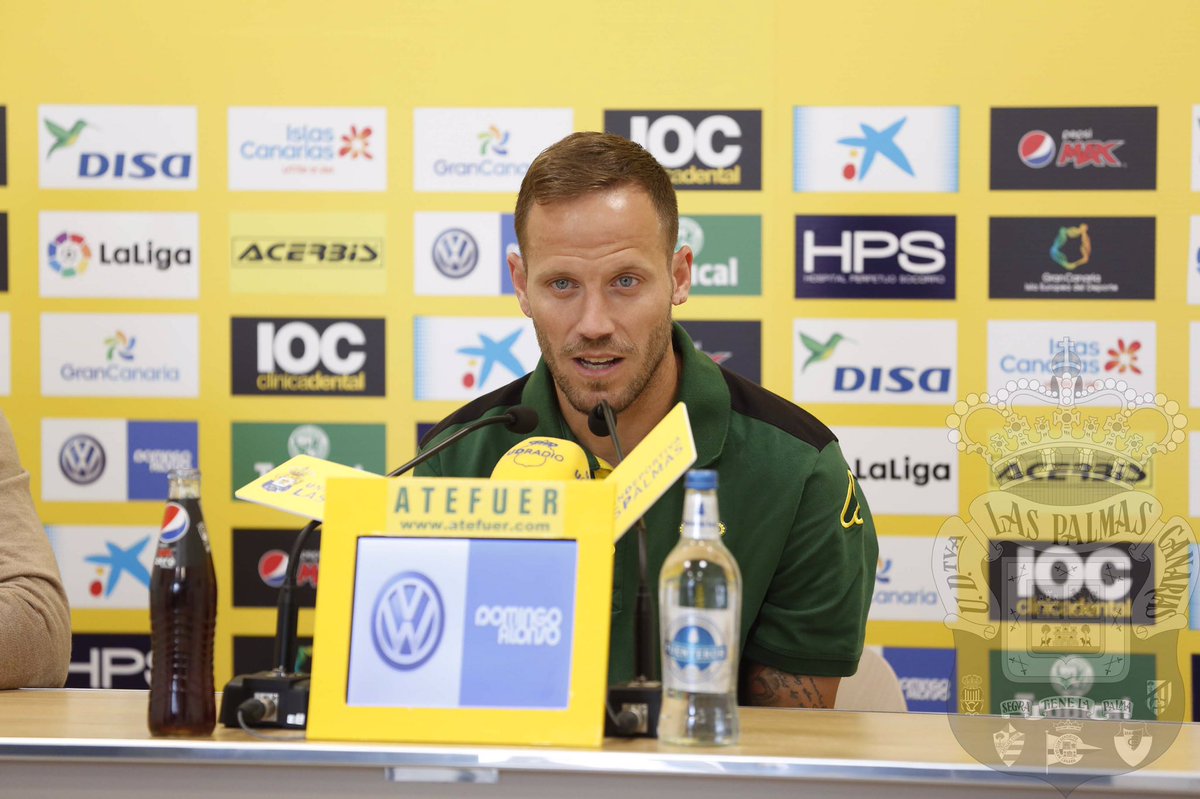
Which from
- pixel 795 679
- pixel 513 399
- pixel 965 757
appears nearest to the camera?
pixel 965 757

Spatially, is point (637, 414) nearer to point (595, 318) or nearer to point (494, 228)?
point (595, 318)

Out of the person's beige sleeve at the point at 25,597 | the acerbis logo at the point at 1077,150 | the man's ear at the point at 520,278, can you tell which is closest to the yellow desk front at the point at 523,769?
the person's beige sleeve at the point at 25,597

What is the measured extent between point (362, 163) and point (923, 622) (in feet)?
5.60

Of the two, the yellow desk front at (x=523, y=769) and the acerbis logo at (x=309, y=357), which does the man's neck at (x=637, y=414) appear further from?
the acerbis logo at (x=309, y=357)

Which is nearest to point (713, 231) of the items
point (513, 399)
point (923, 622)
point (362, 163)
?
point (362, 163)

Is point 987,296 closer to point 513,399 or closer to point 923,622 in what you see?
point 923,622

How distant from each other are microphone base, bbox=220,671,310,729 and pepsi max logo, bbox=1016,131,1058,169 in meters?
2.30

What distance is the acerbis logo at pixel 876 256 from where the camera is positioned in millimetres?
2803

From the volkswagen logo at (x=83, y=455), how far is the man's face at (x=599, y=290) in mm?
1781

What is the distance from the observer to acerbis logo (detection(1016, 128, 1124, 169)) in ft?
9.16

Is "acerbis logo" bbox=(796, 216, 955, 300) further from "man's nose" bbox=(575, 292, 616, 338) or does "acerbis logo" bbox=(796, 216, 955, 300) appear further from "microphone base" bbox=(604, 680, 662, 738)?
"microphone base" bbox=(604, 680, 662, 738)

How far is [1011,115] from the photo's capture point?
2.80m

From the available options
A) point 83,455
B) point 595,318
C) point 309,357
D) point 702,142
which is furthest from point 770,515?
point 83,455

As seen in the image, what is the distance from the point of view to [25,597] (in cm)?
135
